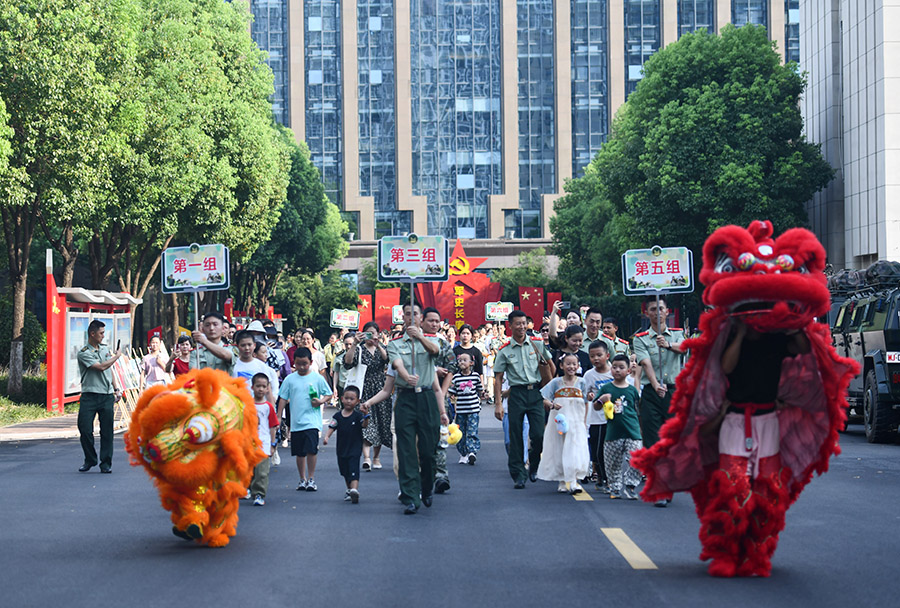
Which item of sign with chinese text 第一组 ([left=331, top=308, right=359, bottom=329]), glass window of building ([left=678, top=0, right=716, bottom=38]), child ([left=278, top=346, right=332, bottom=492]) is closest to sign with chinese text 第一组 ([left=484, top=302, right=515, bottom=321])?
sign with chinese text 第一组 ([left=331, top=308, right=359, bottom=329])

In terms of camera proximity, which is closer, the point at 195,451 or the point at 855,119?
the point at 195,451

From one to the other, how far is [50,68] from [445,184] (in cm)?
6929

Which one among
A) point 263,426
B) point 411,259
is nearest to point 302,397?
point 263,426

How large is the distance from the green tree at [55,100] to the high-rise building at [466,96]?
216 ft

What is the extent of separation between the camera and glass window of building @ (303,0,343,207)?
9194 centimetres

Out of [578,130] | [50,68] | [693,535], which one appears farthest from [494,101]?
[693,535]

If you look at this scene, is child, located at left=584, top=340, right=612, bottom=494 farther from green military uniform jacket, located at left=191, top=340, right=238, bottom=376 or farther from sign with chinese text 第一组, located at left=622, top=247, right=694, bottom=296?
sign with chinese text 第一组, located at left=622, top=247, right=694, bottom=296

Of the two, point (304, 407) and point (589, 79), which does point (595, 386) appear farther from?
point (589, 79)

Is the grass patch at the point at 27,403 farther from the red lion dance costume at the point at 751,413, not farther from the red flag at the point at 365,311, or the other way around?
the red flag at the point at 365,311

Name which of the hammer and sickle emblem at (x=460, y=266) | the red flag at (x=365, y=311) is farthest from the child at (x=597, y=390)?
the hammer and sickle emblem at (x=460, y=266)

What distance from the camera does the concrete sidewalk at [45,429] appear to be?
20.1m

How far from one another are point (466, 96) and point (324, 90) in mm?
10262

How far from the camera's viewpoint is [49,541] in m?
9.35

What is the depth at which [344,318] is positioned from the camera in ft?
118
